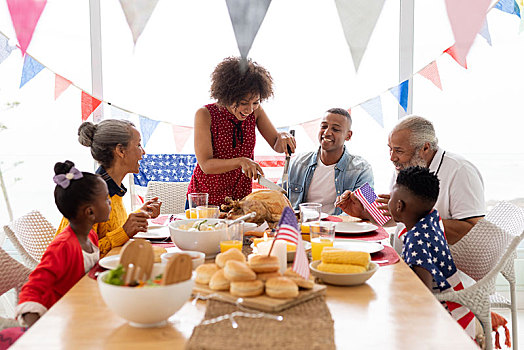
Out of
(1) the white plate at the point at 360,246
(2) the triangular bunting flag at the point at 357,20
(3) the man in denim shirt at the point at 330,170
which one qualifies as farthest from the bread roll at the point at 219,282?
(2) the triangular bunting flag at the point at 357,20

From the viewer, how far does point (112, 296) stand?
0.97m

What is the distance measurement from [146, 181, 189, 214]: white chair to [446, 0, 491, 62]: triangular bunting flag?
6.61 ft

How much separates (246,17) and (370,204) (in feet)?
4.48

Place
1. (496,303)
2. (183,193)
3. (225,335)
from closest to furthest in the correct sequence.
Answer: (225,335) → (496,303) → (183,193)

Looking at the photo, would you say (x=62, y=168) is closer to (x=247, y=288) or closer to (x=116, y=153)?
(x=116, y=153)

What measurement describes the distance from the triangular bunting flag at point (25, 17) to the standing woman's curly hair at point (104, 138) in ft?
4.41

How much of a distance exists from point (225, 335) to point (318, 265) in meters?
0.51

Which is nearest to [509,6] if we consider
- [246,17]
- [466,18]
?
[466,18]

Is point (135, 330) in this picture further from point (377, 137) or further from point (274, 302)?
point (377, 137)

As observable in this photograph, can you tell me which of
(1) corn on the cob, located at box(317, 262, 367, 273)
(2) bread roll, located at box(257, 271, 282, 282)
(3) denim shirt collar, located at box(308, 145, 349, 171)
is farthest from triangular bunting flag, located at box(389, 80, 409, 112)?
(2) bread roll, located at box(257, 271, 282, 282)

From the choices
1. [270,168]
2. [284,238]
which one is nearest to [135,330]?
[284,238]

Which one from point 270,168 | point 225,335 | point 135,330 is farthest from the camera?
point 270,168

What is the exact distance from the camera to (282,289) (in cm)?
104

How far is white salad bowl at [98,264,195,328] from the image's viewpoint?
3.12ft
